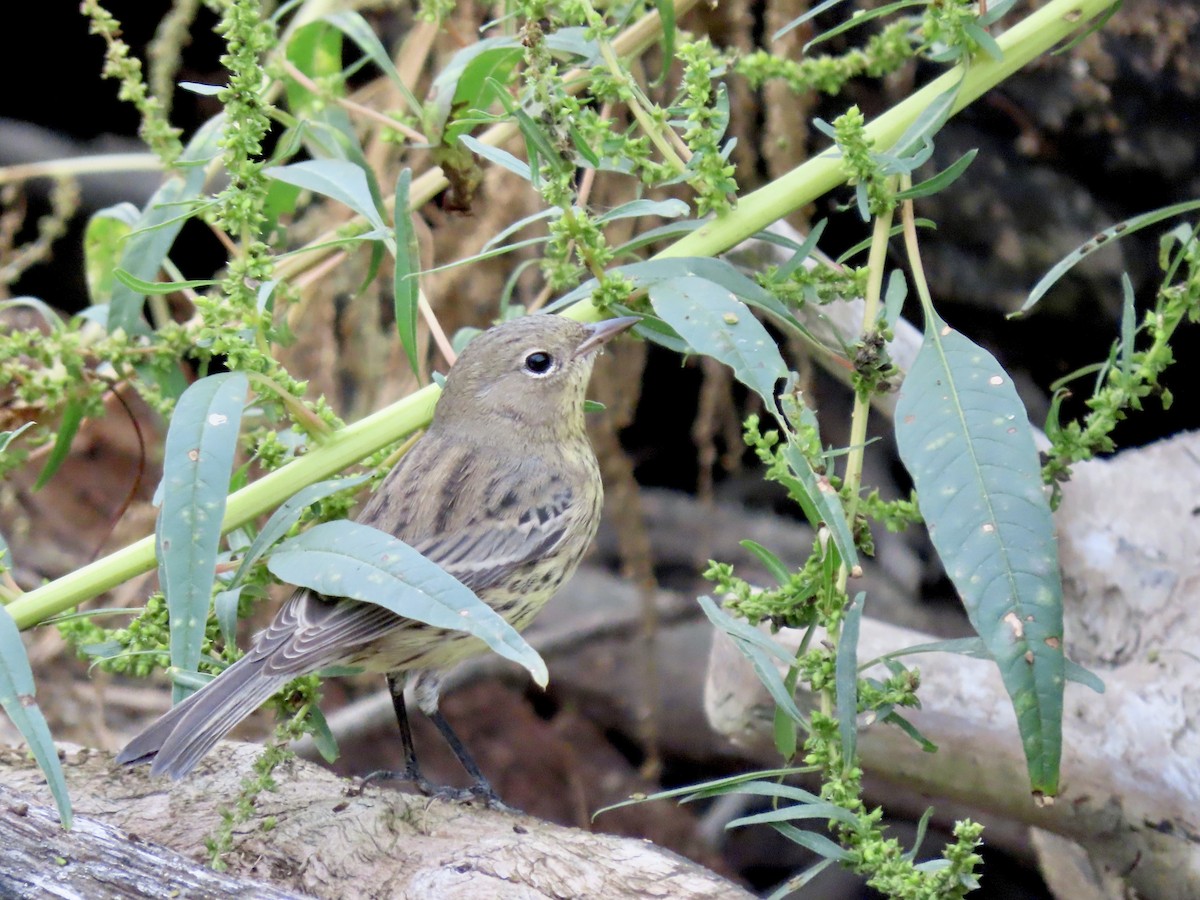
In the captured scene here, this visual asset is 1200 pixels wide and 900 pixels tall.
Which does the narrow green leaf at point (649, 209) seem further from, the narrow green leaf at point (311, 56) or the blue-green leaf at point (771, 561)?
the narrow green leaf at point (311, 56)

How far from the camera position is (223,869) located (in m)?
2.19

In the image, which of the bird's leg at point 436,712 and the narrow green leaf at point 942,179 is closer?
the narrow green leaf at point 942,179

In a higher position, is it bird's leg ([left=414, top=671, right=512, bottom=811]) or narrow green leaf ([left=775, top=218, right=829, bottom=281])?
narrow green leaf ([left=775, top=218, right=829, bottom=281])

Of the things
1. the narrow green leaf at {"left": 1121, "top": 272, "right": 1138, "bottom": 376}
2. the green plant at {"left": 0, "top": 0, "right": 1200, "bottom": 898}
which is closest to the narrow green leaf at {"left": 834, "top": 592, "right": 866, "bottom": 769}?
the green plant at {"left": 0, "top": 0, "right": 1200, "bottom": 898}

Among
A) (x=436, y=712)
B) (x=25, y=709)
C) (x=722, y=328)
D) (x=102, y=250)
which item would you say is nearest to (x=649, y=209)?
(x=722, y=328)

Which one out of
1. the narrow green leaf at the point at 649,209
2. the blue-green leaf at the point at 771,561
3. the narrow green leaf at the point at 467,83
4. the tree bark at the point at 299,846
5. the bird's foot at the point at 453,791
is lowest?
the bird's foot at the point at 453,791

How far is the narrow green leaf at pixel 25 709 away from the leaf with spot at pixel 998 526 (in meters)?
1.28

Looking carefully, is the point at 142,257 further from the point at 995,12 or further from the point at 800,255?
the point at 995,12

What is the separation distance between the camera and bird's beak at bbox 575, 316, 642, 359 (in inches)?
98.0

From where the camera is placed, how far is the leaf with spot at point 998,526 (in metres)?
1.77

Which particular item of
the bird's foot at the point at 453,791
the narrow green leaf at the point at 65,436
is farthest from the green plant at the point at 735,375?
the bird's foot at the point at 453,791

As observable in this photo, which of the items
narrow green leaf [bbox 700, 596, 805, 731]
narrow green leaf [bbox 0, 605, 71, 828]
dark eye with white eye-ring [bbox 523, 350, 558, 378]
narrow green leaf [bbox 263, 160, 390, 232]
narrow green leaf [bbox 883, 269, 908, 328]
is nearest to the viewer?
narrow green leaf [bbox 0, 605, 71, 828]

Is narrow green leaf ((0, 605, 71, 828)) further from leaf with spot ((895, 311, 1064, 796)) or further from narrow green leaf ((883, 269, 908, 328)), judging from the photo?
narrow green leaf ((883, 269, 908, 328))

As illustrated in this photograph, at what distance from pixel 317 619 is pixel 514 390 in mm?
797
